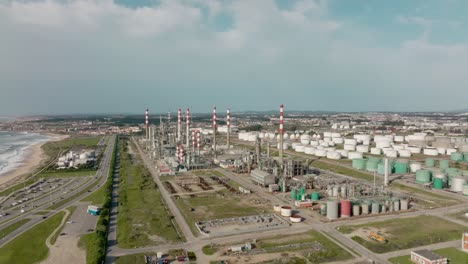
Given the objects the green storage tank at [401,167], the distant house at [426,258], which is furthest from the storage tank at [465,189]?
the distant house at [426,258]

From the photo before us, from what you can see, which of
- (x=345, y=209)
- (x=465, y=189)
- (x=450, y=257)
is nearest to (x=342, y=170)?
(x=465, y=189)

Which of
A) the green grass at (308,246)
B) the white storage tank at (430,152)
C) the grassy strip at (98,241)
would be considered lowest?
the green grass at (308,246)

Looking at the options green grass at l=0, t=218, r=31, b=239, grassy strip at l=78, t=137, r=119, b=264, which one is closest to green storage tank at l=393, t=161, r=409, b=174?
grassy strip at l=78, t=137, r=119, b=264

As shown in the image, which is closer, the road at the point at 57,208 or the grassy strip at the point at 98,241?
the grassy strip at the point at 98,241

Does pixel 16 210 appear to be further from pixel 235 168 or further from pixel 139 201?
pixel 235 168

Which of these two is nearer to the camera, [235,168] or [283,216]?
[283,216]

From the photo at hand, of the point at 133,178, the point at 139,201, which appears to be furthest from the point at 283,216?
the point at 133,178

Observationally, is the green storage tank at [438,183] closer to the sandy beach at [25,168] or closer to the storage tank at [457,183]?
the storage tank at [457,183]

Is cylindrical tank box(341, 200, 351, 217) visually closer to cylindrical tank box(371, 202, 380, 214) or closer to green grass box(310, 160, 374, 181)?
cylindrical tank box(371, 202, 380, 214)
